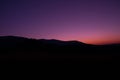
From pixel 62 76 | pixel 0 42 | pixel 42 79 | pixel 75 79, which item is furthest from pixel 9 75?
pixel 0 42

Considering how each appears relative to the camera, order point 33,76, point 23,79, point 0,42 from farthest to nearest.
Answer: point 0,42 < point 33,76 < point 23,79

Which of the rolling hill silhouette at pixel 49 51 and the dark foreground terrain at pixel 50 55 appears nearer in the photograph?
the dark foreground terrain at pixel 50 55

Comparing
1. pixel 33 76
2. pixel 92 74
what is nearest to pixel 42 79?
pixel 33 76

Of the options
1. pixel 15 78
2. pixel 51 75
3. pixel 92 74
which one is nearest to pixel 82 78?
pixel 92 74

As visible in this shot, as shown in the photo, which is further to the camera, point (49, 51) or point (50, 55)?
point (49, 51)

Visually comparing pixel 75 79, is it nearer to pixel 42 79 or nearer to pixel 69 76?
pixel 69 76

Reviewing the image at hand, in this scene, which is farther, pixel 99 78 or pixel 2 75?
pixel 2 75

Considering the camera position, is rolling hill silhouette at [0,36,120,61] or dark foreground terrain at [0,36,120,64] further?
rolling hill silhouette at [0,36,120,61]

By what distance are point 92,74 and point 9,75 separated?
3879mm

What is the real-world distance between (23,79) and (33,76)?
0.61m

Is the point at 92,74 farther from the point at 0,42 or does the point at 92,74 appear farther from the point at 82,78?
the point at 0,42

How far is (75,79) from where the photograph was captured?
23.7 feet

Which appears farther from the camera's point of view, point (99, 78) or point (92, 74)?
point (92, 74)

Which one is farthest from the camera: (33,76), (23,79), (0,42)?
(0,42)
